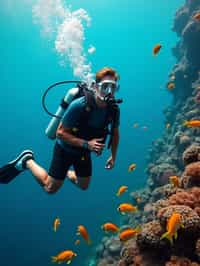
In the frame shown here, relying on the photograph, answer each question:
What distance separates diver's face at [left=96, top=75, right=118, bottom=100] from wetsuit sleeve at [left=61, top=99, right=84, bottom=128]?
1.24ft

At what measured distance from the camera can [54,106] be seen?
107250mm

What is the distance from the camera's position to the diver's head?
13.9 feet

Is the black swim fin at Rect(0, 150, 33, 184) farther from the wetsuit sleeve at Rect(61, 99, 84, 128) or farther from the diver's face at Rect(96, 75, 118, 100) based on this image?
the diver's face at Rect(96, 75, 118, 100)

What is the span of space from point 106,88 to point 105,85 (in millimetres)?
50

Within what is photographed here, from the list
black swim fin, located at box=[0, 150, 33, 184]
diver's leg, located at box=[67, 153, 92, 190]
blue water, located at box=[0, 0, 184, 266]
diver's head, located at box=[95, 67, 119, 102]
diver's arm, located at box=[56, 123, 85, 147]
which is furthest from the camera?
blue water, located at box=[0, 0, 184, 266]

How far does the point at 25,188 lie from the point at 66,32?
5074 centimetres

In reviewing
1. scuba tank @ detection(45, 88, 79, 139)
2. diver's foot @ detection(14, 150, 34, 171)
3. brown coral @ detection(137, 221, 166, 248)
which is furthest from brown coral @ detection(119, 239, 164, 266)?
diver's foot @ detection(14, 150, 34, 171)

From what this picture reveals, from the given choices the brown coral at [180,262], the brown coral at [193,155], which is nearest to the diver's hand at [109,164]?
the brown coral at [193,155]

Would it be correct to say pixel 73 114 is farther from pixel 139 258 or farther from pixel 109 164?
pixel 139 258

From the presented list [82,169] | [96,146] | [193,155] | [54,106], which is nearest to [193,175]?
[193,155]

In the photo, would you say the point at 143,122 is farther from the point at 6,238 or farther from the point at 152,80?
the point at 6,238

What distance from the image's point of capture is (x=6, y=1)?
125 feet

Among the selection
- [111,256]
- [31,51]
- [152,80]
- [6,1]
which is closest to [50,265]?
[111,256]

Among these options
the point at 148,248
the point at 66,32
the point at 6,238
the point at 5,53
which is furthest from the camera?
the point at 5,53
